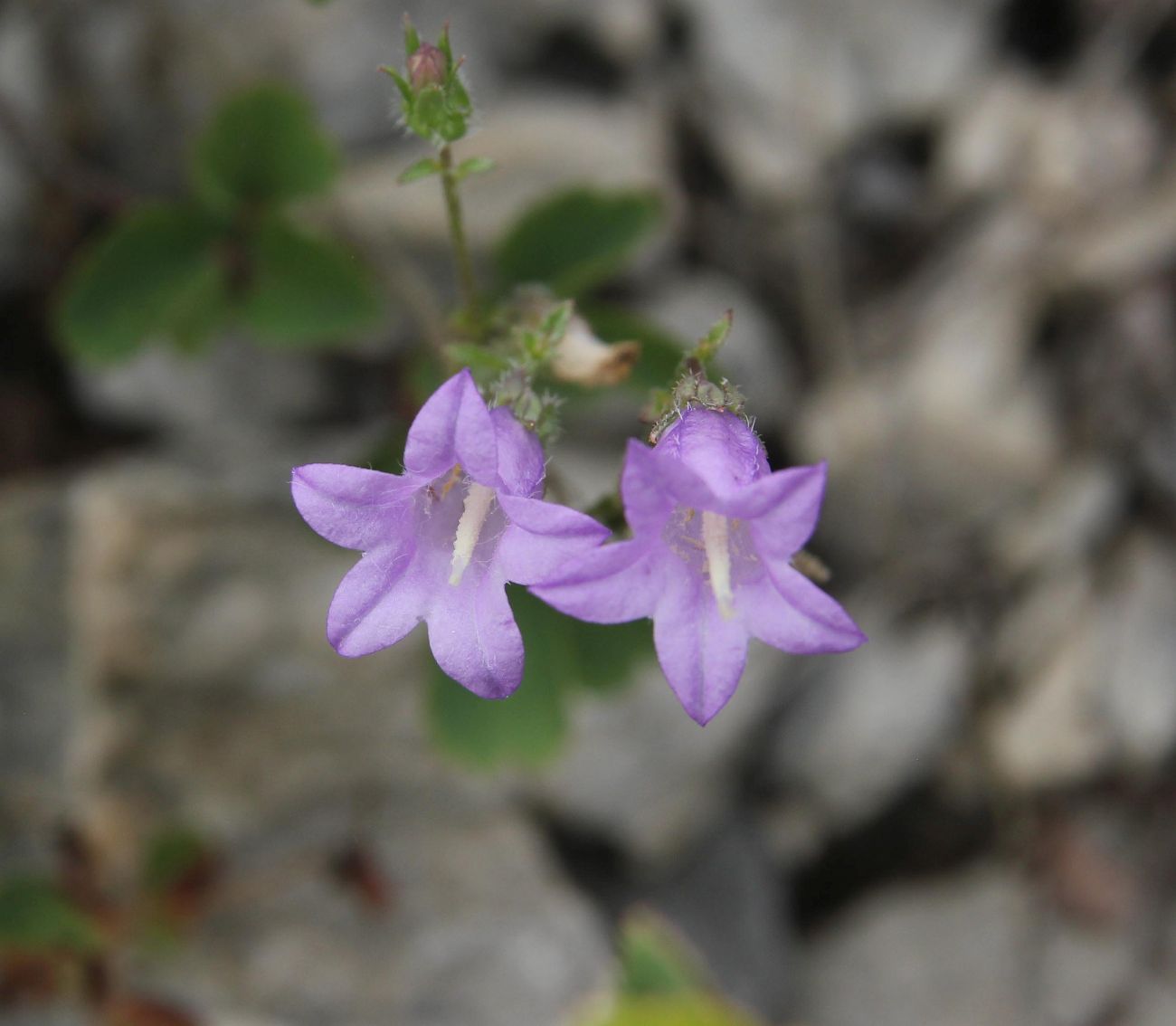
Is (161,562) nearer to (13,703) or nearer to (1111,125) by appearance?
(13,703)

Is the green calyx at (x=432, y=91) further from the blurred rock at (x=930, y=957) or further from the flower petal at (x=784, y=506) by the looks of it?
the blurred rock at (x=930, y=957)

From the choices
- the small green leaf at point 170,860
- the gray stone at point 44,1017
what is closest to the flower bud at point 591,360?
the small green leaf at point 170,860

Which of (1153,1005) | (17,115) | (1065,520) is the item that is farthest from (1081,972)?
(17,115)

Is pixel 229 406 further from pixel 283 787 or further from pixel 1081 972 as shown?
pixel 1081 972

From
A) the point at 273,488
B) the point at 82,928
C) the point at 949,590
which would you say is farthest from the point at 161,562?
the point at 949,590

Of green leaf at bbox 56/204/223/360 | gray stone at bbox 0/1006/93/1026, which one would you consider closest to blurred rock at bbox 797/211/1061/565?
green leaf at bbox 56/204/223/360

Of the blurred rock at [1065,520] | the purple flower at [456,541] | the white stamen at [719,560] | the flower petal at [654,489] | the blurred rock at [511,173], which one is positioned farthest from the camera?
the blurred rock at [1065,520]
